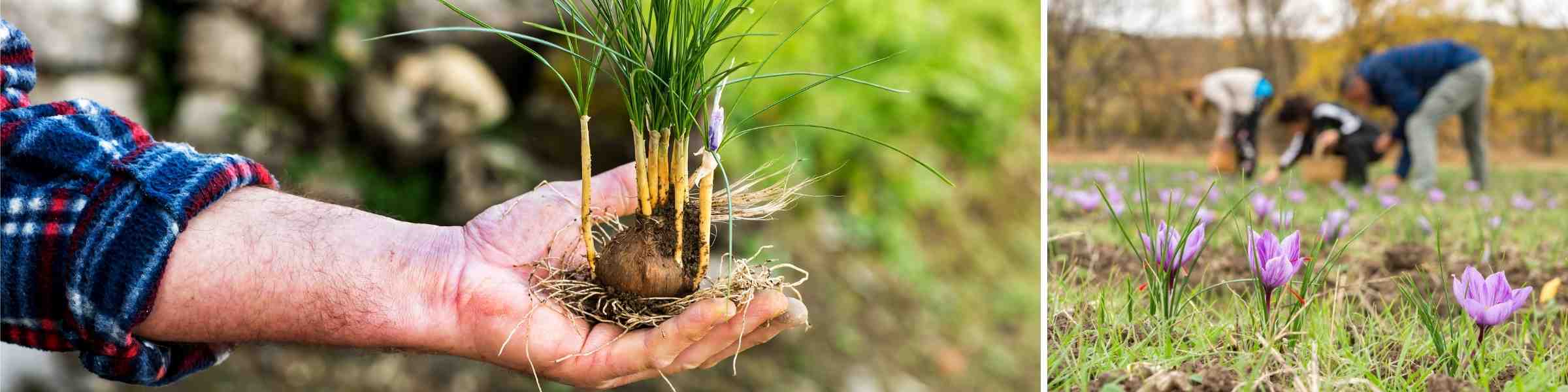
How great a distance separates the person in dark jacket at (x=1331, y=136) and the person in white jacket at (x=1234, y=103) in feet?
0.56

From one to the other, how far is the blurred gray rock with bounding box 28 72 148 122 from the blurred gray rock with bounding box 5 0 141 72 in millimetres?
29

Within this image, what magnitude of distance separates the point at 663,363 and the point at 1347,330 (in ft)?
3.37

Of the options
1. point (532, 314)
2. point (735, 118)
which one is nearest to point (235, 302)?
point (532, 314)

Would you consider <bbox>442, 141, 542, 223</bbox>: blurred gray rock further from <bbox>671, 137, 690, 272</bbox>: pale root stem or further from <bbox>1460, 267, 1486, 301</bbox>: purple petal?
<bbox>1460, 267, 1486, 301</bbox>: purple petal

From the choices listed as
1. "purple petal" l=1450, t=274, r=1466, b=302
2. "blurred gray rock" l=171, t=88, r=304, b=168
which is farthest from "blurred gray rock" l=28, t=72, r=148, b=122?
"purple petal" l=1450, t=274, r=1466, b=302

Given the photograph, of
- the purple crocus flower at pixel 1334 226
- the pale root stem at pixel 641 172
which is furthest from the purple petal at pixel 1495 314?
the pale root stem at pixel 641 172

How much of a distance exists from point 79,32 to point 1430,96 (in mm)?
5346

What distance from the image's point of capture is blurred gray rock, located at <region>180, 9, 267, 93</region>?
3.04 m

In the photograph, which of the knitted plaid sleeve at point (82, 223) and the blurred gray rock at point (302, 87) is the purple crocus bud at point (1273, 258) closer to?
the knitted plaid sleeve at point (82, 223)

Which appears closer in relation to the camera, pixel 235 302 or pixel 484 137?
pixel 235 302

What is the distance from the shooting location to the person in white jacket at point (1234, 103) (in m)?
4.41

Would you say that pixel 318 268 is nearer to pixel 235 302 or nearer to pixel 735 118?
pixel 235 302

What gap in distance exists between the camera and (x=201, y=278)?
1274 mm

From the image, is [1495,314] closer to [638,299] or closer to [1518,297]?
[1518,297]
